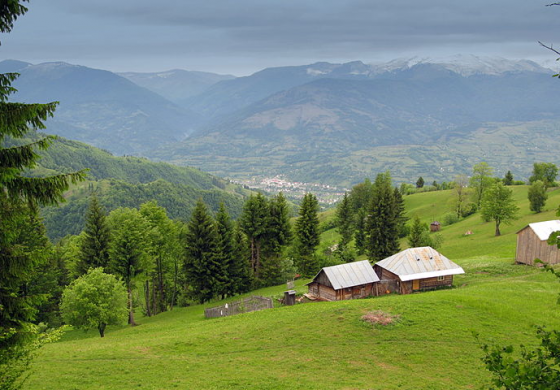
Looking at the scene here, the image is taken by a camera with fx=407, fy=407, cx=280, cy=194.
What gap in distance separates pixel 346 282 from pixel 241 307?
1182 cm

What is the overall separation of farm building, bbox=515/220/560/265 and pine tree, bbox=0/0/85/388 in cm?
5166

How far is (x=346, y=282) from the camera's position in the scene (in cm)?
4491

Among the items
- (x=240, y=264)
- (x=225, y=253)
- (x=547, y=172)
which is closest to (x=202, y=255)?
(x=225, y=253)

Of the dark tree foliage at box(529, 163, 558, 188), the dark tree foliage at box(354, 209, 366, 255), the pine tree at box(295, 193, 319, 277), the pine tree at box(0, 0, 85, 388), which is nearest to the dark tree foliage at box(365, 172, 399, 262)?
the pine tree at box(295, 193, 319, 277)

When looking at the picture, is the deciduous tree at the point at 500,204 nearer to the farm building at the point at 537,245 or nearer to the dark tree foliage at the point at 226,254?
the farm building at the point at 537,245

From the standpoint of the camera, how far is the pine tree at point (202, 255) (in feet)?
184

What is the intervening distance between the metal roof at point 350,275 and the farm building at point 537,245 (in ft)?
65.7

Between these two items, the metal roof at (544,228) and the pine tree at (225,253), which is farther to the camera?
the pine tree at (225,253)

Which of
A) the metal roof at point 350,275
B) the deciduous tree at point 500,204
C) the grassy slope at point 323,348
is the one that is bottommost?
the grassy slope at point 323,348

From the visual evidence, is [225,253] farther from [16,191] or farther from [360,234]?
[16,191]

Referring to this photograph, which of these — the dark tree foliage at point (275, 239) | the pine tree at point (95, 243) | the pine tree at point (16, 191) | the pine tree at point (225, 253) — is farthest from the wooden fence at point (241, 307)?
the pine tree at point (16, 191)

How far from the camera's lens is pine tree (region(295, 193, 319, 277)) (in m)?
63.3

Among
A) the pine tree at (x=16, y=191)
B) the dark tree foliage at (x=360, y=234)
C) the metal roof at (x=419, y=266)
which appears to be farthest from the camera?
the dark tree foliage at (x=360, y=234)

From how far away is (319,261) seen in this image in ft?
224
